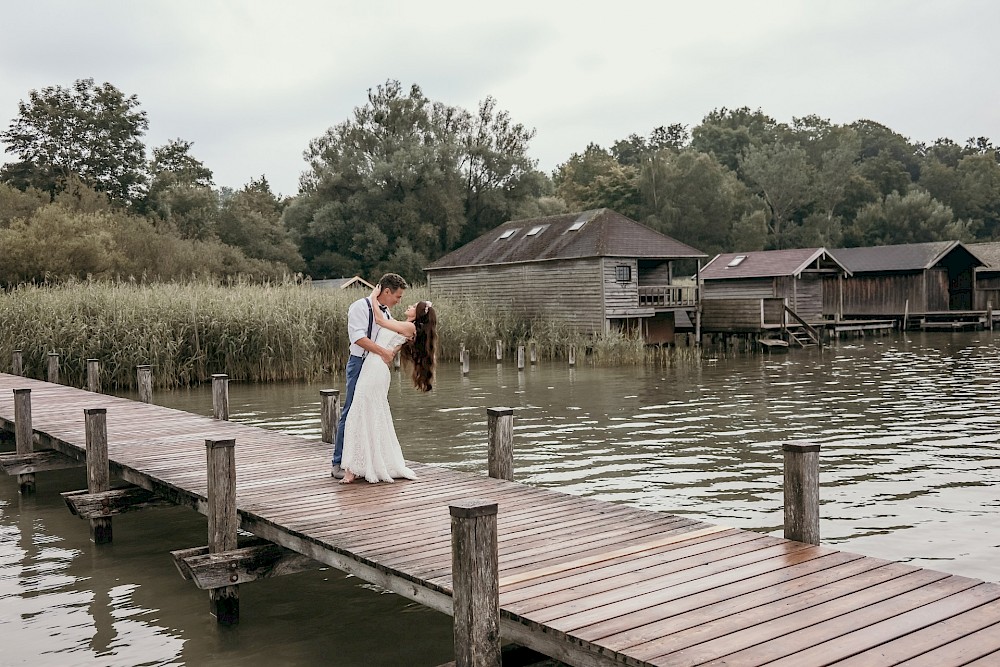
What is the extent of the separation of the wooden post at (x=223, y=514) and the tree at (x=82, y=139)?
51.6 meters

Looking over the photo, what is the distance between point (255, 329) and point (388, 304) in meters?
17.3

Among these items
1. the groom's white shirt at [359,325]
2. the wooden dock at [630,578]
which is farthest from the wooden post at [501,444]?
the groom's white shirt at [359,325]

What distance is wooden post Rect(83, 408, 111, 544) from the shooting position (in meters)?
10.0

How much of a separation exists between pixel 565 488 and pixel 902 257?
46843 millimetres

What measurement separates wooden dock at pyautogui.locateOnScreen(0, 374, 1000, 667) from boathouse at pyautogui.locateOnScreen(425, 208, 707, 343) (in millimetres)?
28614

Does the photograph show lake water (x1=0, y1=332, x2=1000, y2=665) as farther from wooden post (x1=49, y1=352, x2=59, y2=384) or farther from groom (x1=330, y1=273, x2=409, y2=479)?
wooden post (x1=49, y1=352, x2=59, y2=384)

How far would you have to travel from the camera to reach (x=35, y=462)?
41.6 ft

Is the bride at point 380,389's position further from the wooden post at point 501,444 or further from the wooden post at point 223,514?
the wooden post at point 223,514

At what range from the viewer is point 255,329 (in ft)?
83.5

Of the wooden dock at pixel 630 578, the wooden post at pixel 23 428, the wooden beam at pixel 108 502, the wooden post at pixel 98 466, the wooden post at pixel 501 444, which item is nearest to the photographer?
the wooden dock at pixel 630 578

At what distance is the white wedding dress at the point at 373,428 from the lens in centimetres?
→ 883

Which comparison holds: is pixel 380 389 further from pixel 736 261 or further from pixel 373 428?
pixel 736 261

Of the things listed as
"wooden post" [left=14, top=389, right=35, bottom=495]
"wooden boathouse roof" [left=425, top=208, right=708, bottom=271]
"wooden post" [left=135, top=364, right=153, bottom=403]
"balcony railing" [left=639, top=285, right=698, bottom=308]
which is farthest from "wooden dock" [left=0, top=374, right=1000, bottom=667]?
"balcony railing" [left=639, top=285, right=698, bottom=308]

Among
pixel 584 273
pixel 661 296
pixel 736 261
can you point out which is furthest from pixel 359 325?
pixel 736 261
